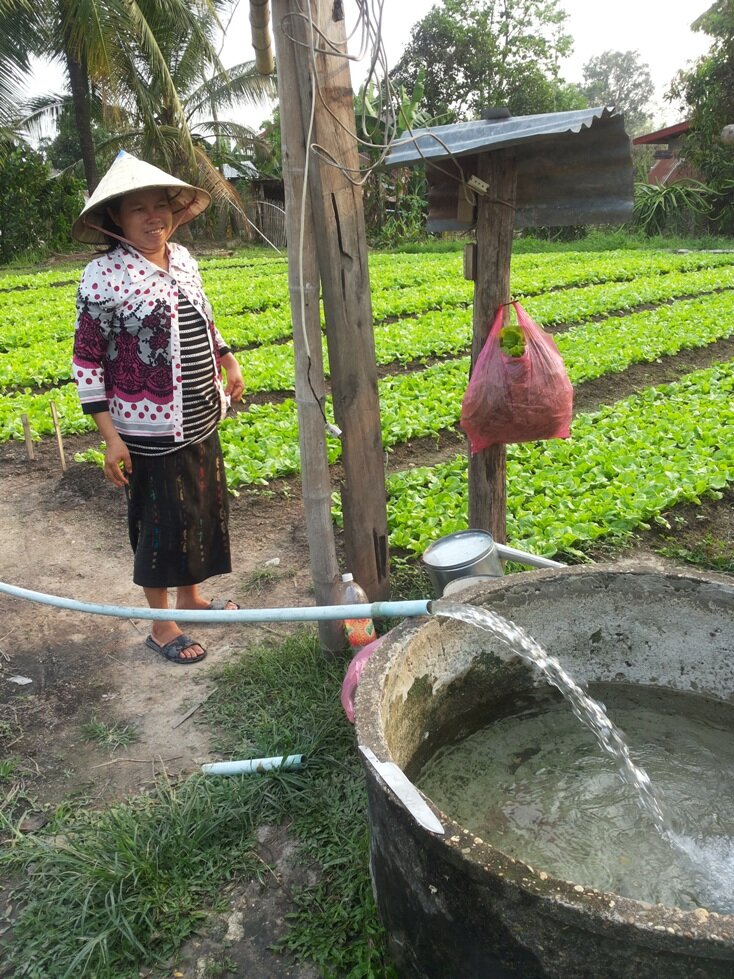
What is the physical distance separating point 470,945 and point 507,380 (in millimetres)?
2385

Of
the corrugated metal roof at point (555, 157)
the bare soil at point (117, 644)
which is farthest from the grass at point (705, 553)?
the corrugated metal roof at point (555, 157)

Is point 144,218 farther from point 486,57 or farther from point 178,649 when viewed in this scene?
point 486,57

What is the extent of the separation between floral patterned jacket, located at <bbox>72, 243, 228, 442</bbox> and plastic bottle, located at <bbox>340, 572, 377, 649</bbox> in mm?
1000

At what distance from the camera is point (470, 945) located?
1.71 metres

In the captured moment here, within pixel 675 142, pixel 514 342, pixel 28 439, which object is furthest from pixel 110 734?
pixel 675 142

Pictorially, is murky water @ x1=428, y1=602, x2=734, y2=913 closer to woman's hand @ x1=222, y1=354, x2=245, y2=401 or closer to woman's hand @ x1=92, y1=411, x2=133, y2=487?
woman's hand @ x1=92, y1=411, x2=133, y2=487

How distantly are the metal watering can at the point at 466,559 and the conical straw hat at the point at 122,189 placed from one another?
187 cm

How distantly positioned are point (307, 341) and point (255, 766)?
1.68m

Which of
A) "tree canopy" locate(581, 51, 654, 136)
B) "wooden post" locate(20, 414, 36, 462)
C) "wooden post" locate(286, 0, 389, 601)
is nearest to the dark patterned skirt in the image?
"wooden post" locate(286, 0, 389, 601)

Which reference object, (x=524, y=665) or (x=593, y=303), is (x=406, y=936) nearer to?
(x=524, y=665)

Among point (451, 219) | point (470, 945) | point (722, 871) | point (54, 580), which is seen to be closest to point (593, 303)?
point (451, 219)

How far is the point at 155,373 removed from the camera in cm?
330

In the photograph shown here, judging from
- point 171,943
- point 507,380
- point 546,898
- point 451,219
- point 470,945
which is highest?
point 451,219

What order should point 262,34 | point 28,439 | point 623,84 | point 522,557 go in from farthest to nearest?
point 623,84, point 28,439, point 522,557, point 262,34
